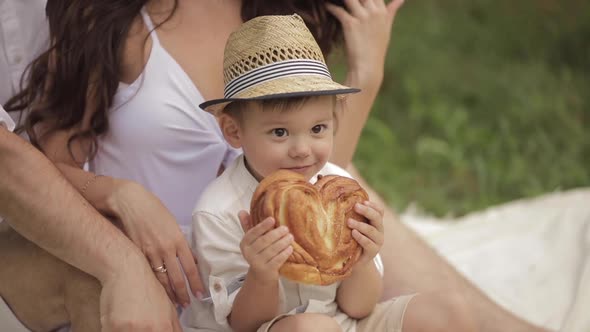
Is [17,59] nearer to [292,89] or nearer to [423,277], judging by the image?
[292,89]

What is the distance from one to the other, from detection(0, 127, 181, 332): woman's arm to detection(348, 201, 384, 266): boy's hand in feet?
1.88

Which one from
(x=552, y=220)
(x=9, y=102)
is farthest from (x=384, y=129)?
(x=9, y=102)

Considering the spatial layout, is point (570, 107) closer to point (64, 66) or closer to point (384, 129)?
point (384, 129)

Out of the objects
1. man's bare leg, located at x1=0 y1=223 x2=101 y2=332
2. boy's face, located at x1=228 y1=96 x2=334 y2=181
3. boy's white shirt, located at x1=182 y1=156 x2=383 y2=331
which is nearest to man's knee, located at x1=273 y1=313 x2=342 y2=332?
boy's white shirt, located at x1=182 y1=156 x2=383 y2=331

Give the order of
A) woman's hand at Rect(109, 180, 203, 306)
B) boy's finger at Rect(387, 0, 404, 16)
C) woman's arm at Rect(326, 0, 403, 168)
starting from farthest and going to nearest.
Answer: boy's finger at Rect(387, 0, 404, 16)
woman's arm at Rect(326, 0, 403, 168)
woman's hand at Rect(109, 180, 203, 306)

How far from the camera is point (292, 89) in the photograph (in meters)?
2.27

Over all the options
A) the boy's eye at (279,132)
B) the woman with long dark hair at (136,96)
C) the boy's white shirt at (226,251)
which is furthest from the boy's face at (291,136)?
the woman with long dark hair at (136,96)

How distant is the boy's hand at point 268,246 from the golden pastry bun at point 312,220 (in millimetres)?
33

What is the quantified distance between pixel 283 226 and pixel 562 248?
7.97 feet

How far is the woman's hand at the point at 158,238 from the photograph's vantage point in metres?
2.61

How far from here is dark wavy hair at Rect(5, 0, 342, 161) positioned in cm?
285

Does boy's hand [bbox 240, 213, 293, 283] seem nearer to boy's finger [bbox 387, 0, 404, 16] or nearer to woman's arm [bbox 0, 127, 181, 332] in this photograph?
woman's arm [bbox 0, 127, 181, 332]

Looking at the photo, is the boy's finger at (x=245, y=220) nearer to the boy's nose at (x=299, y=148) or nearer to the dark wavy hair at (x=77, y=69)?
the boy's nose at (x=299, y=148)

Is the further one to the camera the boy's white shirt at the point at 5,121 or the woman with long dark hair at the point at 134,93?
the woman with long dark hair at the point at 134,93
